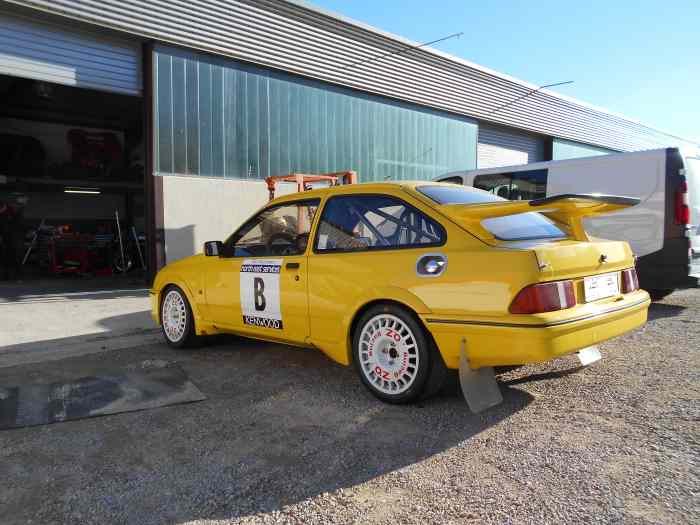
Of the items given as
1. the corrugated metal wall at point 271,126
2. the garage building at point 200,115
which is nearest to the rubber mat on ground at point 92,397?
the garage building at point 200,115

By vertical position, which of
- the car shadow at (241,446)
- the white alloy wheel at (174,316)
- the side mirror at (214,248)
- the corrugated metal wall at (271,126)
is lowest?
the car shadow at (241,446)

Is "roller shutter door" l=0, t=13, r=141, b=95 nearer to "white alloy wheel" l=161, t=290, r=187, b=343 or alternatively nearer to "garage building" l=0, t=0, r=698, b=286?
"garage building" l=0, t=0, r=698, b=286

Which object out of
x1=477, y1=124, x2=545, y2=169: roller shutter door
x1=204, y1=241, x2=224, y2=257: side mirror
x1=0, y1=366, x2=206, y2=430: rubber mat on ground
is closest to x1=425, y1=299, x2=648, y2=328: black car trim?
x1=0, y1=366, x2=206, y2=430: rubber mat on ground

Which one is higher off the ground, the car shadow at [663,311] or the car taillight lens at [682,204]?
the car taillight lens at [682,204]

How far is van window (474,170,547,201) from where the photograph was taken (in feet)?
24.9

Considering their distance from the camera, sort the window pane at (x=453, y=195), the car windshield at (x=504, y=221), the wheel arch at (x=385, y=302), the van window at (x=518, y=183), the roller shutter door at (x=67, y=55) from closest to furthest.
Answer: the wheel arch at (x=385, y=302)
the car windshield at (x=504, y=221)
the window pane at (x=453, y=195)
the van window at (x=518, y=183)
the roller shutter door at (x=67, y=55)

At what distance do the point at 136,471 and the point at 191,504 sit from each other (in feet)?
1.56

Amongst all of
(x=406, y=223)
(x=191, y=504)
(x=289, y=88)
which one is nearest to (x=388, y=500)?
(x=191, y=504)

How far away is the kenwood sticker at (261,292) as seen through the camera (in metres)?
4.04

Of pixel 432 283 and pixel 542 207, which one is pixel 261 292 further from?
pixel 542 207

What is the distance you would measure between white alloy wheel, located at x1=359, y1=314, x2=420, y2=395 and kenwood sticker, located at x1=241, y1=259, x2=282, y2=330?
887 mm

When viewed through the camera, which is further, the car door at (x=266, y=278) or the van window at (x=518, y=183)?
the van window at (x=518, y=183)

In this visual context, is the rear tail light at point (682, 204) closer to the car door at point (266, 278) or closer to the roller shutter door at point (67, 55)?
the car door at point (266, 278)

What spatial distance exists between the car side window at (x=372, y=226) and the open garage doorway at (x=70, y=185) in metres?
8.05
